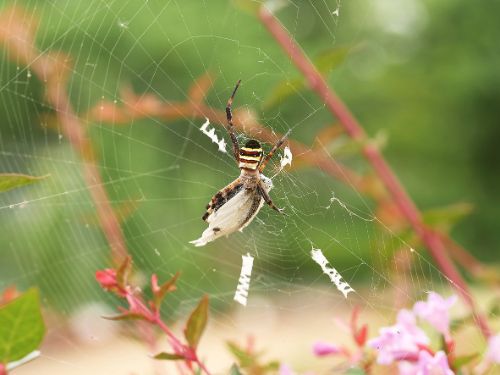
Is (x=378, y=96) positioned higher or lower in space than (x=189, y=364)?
higher

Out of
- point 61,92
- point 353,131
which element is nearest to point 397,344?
point 353,131

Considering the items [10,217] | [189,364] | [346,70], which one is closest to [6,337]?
[189,364]

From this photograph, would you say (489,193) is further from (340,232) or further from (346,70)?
(340,232)

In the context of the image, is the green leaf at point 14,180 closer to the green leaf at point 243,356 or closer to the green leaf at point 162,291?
the green leaf at point 162,291

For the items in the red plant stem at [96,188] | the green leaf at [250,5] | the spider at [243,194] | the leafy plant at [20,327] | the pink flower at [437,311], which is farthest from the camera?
the red plant stem at [96,188]

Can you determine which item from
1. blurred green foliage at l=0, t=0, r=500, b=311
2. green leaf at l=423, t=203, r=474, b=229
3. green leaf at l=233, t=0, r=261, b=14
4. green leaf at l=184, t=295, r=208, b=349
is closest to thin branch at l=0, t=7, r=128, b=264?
green leaf at l=233, t=0, r=261, b=14

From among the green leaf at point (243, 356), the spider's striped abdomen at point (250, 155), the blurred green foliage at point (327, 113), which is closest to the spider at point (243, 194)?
the spider's striped abdomen at point (250, 155)
